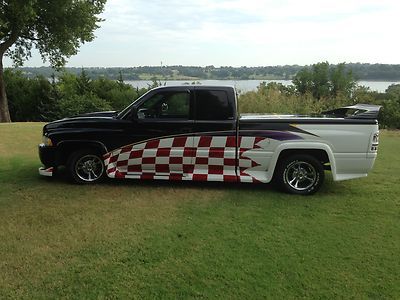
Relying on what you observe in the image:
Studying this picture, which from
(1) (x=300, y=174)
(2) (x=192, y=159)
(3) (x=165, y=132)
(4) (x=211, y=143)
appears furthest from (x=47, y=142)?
(1) (x=300, y=174)

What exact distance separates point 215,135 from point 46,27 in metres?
18.8

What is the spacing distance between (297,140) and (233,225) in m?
1.85

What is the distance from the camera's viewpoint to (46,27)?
858 inches

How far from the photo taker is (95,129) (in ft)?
21.3

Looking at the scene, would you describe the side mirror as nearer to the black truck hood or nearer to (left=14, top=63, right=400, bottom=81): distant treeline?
the black truck hood

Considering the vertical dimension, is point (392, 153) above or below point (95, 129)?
below

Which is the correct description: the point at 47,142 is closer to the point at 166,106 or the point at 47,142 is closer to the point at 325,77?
the point at 166,106

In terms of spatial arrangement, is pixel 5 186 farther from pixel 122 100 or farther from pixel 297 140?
pixel 122 100

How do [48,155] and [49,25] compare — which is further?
[49,25]

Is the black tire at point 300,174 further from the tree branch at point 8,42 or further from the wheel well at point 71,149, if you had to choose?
the tree branch at point 8,42

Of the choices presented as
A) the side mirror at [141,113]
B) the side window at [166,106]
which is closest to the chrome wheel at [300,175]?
the side window at [166,106]

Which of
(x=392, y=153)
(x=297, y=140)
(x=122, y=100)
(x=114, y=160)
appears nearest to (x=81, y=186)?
(x=114, y=160)

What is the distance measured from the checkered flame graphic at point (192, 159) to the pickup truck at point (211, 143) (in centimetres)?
2

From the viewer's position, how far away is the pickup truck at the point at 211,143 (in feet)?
19.9
